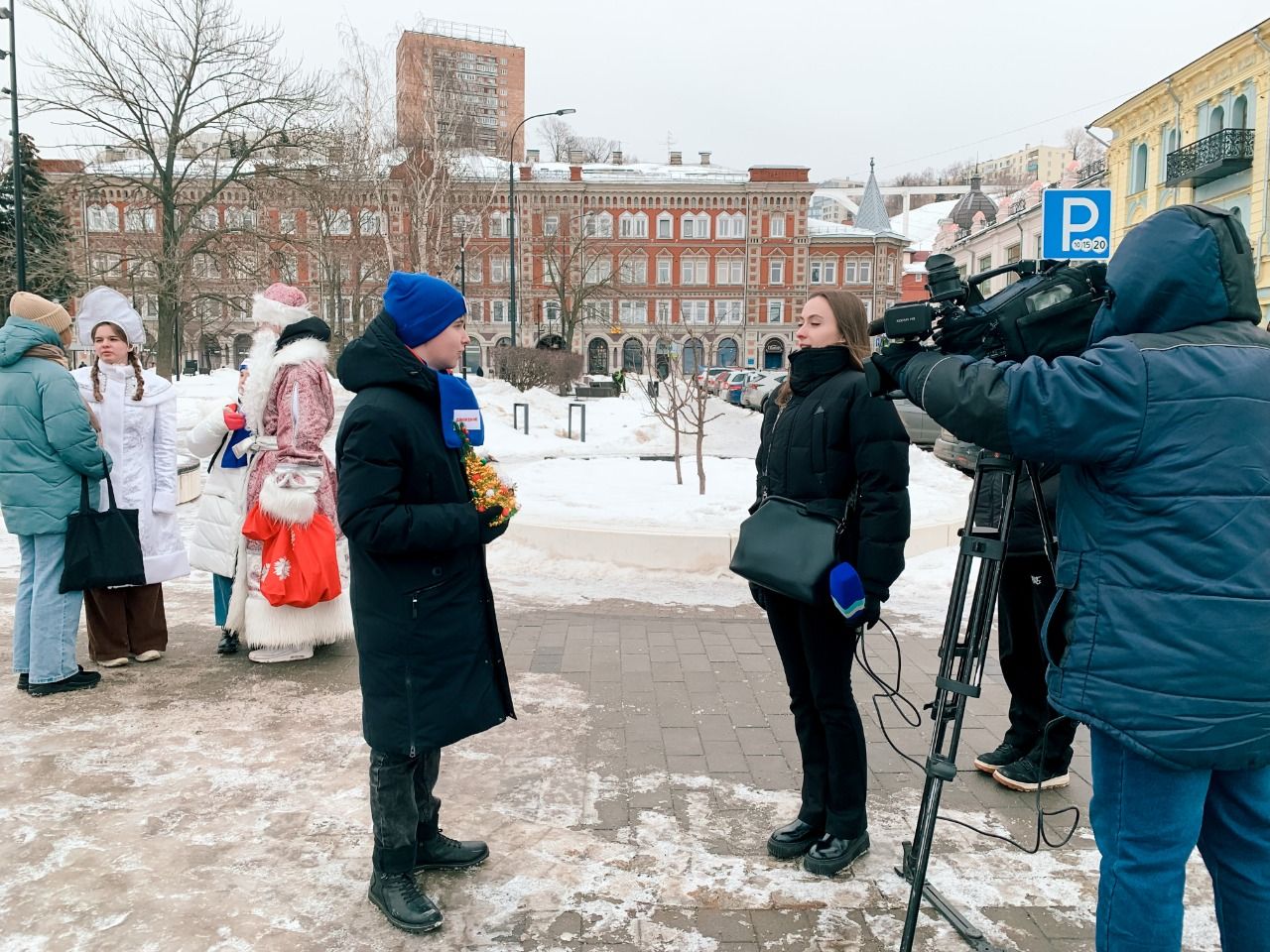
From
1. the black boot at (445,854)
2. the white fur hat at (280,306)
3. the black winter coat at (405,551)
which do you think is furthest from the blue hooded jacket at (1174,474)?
the white fur hat at (280,306)

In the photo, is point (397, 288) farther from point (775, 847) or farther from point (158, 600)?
point (158, 600)

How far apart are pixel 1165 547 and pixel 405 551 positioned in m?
1.93

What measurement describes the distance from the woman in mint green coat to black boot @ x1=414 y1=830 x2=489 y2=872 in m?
2.73

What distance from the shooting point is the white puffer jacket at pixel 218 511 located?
555 cm

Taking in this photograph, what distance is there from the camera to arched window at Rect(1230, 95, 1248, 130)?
29.9 meters

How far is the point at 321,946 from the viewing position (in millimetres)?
2787

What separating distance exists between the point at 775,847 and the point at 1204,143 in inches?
1368

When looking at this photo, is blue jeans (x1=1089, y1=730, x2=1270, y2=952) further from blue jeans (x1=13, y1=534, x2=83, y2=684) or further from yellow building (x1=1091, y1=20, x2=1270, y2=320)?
yellow building (x1=1091, y1=20, x2=1270, y2=320)

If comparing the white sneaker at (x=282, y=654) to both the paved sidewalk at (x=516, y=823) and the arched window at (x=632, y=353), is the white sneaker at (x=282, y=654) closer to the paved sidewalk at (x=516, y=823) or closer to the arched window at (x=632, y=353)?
the paved sidewalk at (x=516, y=823)

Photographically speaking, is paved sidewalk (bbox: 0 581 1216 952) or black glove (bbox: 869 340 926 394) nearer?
black glove (bbox: 869 340 926 394)

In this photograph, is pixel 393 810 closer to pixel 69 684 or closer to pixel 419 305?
pixel 419 305

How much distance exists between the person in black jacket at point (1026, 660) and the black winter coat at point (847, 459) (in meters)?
0.81

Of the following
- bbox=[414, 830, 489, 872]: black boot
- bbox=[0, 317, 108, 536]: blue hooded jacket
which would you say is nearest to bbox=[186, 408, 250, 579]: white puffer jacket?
bbox=[0, 317, 108, 536]: blue hooded jacket

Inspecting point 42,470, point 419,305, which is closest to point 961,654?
point 419,305
